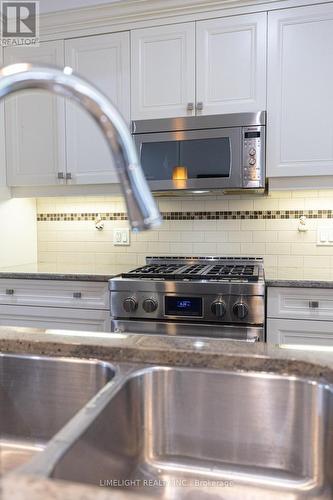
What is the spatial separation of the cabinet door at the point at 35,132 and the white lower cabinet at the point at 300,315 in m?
1.51

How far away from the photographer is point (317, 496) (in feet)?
2.20

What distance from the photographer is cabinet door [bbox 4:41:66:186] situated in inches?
96.9

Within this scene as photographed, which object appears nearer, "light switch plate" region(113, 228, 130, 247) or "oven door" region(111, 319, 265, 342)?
"oven door" region(111, 319, 265, 342)

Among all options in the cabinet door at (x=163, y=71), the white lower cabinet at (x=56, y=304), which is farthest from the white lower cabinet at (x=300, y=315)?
the cabinet door at (x=163, y=71)

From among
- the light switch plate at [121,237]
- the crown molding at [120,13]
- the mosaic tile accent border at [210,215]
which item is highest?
the crown molding at [120,13]

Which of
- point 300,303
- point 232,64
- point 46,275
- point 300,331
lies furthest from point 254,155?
point 46,275

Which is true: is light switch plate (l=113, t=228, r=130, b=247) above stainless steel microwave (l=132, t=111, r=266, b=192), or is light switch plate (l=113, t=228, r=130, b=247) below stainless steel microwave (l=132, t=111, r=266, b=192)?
below

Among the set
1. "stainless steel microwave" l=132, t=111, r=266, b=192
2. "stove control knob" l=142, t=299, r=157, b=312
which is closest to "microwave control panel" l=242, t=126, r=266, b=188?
"stainless steel microwave" l=132, t=111, r=266, b=192

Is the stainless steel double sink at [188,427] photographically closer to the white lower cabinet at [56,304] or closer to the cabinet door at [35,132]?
the white lower cabinet at [56,304]

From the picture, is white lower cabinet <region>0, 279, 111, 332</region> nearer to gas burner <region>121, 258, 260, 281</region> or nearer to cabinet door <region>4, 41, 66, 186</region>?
gas burner <region>121, 258, 260, 281</region>

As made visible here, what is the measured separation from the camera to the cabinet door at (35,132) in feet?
8.07

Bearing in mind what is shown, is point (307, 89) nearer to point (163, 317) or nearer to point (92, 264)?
point (163, 317)

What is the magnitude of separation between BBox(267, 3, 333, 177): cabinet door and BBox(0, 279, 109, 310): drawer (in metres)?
1.15

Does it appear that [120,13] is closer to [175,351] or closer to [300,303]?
[300,303]
